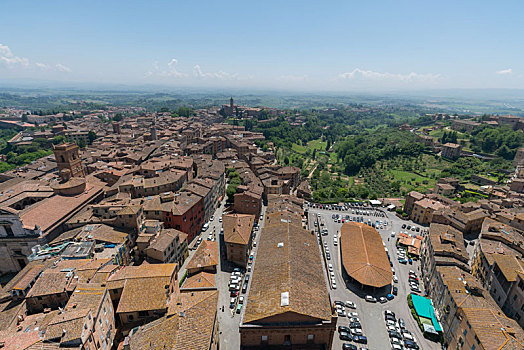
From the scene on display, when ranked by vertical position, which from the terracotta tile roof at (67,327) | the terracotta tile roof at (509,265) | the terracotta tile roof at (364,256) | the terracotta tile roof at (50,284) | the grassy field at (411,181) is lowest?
the grassy field at (411,181)

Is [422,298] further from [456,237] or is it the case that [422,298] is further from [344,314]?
[456,237]

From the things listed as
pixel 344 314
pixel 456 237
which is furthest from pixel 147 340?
pixel 456 237

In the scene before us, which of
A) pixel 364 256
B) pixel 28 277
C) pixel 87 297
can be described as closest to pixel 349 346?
pixel 364 256

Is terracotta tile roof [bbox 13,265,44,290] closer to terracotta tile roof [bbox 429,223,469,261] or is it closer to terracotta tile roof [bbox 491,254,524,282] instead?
terracotta tile roof [bbox 429,223,469,261]

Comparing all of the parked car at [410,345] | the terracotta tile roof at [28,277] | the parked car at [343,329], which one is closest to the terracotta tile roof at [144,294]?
the terracotta tile roof at [28,277]

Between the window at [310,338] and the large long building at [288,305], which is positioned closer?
the large long building at [288,305]

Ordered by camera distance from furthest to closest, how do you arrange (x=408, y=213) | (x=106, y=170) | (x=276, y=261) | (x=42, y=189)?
(x=408, y=213) → (x=106, y=170) → (x=42, y=189) → (x=276, y=261)

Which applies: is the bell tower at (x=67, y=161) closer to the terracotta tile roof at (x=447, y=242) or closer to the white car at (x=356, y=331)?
the white car at (x=356, y=331)

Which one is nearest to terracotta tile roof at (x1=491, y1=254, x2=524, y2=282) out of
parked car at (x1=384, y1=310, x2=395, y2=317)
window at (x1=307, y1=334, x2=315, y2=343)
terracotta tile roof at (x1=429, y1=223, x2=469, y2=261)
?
terracotta tile roof at (x1=429, y1=223, x2=469, y2=261)
